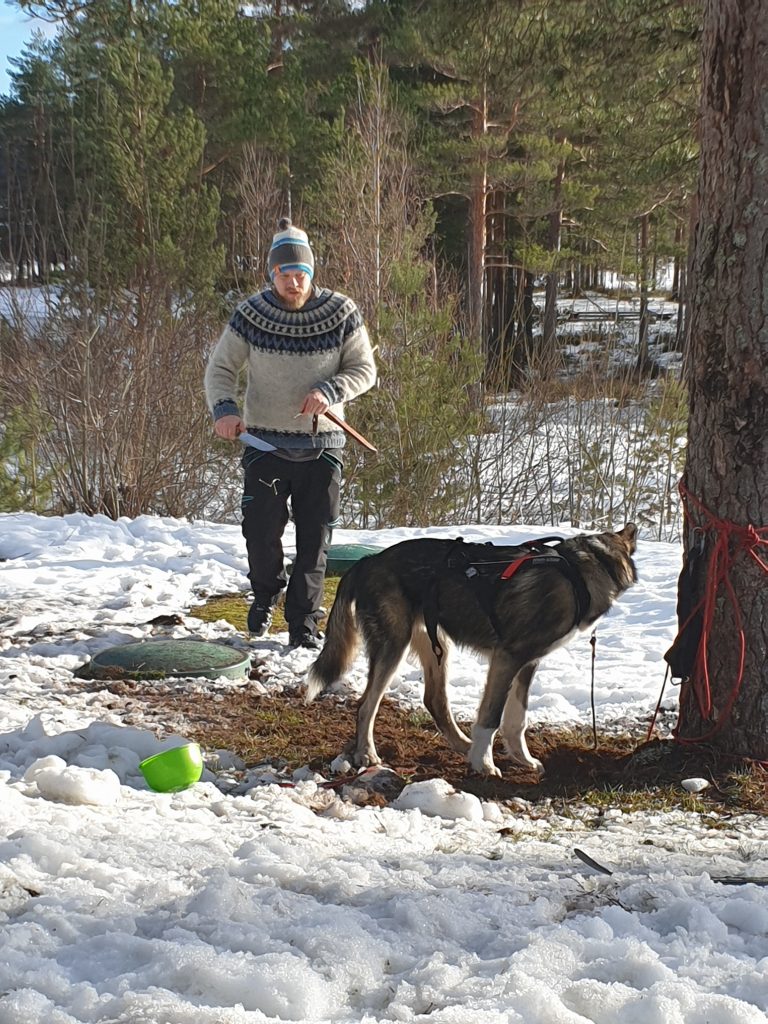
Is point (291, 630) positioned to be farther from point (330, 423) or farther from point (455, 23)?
point (455, 23)

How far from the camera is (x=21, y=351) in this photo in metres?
13.8

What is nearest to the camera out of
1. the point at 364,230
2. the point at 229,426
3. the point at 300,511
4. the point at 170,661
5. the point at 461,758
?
the point at 461,758

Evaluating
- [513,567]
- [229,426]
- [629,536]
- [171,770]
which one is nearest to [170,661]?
[229,426]

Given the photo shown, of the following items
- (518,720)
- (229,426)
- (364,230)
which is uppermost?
(364,230)

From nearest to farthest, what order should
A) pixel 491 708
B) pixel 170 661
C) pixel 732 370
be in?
pixel 732 370, pixel 491 708, pixel 170 661

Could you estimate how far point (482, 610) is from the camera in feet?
15.8

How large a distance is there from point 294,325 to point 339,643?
8.05 feet

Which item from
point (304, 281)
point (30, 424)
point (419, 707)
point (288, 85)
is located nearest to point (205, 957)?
point (419, 707)

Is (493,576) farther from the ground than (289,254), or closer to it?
closer to it

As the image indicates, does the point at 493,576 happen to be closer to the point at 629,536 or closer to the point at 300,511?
the point at 629,536

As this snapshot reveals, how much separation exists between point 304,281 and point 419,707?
2.61 metres

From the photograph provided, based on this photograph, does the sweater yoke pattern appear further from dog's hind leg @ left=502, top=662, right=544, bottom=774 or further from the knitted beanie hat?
dog's hind leg @ left=502, top=662, right=544, bottom=774

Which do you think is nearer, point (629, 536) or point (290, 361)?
point (629, 536)

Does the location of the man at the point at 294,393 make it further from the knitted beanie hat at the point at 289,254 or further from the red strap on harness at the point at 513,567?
the red strap on harness at the point at 513,567
